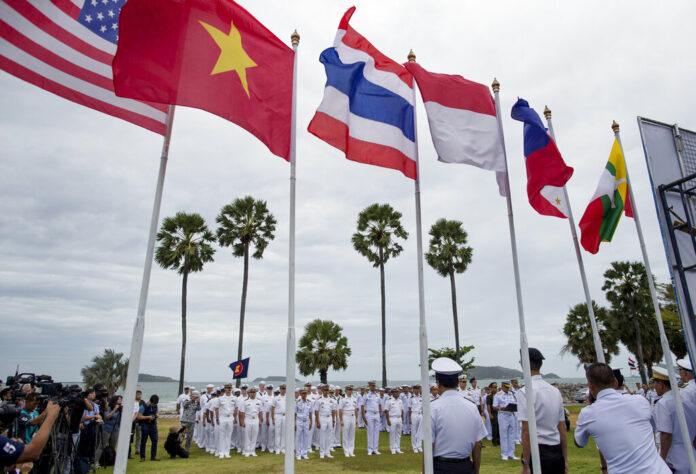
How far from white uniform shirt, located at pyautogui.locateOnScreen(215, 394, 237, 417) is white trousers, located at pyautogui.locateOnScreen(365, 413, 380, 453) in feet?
14.5

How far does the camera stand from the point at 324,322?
33688 millimetres

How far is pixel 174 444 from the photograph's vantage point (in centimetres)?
1344

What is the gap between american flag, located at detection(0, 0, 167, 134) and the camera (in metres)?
4.68

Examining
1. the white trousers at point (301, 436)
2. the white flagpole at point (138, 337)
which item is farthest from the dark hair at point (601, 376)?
the white trousers at point (301, 436)

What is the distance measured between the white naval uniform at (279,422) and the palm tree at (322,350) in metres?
16.8

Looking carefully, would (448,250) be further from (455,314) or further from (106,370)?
(106,370)

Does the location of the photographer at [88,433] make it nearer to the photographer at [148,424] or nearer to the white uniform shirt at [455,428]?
the photographer at [148,424]

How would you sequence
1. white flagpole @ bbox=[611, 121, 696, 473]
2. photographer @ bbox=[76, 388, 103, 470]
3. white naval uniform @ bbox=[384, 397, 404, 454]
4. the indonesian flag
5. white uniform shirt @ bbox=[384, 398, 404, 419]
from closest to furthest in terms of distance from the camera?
white flagpole @ bbox=[611, 121, 696, 473] < the indonesian flag < photographer @ bbox=[76, 388, 103, 470] < white naval uniform @ bbox=[384, 397, 404, 454] < white uniform shirt @ bbox=[384, 398, 404, 419]

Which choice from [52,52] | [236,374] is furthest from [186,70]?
[236,374]

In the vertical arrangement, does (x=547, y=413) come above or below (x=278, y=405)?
above

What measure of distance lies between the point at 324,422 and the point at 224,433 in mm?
3146

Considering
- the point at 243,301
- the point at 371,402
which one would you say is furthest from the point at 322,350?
the point at 371,402

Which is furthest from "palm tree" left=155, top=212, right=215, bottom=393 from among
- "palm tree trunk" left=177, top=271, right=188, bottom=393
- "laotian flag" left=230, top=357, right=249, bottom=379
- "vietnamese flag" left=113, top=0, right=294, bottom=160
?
"vietnamese flag" left=113, top=0, right=294, bottom=160

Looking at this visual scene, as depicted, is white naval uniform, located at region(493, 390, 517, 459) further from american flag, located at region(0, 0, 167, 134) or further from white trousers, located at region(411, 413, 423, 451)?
american flag, located at region(0, 0, 167, 134)
